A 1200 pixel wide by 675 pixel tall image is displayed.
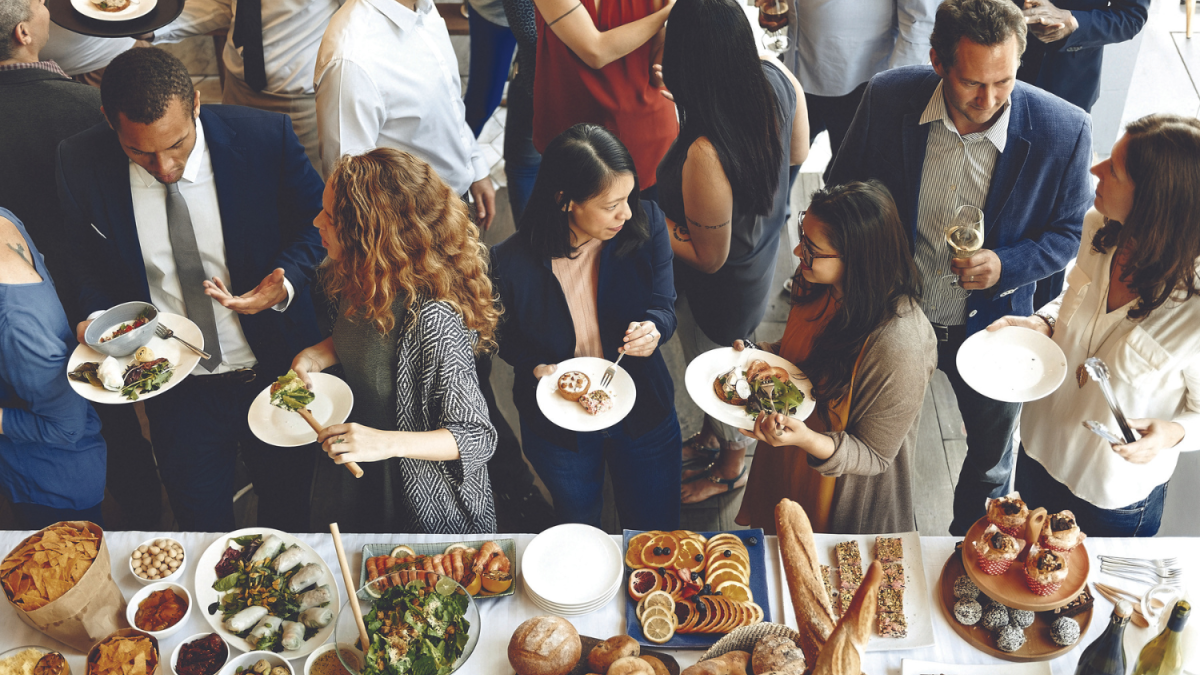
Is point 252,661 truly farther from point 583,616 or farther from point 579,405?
point 579,405

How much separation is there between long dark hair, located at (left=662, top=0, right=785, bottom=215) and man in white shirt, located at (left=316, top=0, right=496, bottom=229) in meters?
0.92

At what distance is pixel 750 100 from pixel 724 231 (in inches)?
16.8

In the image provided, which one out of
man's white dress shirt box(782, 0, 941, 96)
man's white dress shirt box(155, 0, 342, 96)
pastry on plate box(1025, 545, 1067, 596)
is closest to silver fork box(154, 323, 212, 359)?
man's white dress shirt box(155, 0, 342, 96)

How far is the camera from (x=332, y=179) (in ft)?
7.54

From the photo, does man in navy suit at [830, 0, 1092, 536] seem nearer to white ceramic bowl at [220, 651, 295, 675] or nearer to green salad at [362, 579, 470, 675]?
green salad at [362, 579, 470, 675]

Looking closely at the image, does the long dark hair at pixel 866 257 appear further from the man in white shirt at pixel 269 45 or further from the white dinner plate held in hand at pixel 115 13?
the white dinner plate held in hand at pixel 115 13

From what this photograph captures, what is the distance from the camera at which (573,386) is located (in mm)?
2572

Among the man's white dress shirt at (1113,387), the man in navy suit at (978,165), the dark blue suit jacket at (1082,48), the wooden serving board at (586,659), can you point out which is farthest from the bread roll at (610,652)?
the dark blue suit jacket at (1082,48)

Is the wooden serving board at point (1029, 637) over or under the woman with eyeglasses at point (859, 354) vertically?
under

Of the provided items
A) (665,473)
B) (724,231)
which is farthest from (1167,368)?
(665,473)

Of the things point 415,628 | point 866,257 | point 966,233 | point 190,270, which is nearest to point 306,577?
point 415,628

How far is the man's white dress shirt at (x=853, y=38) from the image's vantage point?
3.53m

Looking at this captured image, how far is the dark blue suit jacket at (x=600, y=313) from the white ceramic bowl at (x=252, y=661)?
3.51 ft

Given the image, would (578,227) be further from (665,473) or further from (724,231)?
(665,473)
